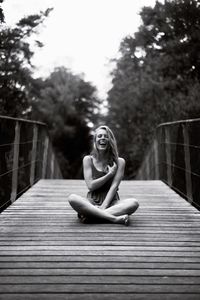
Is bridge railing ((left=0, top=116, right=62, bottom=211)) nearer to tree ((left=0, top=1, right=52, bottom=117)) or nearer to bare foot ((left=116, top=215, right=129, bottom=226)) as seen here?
tree ((left=0, top=1, right=52, bottom=117))

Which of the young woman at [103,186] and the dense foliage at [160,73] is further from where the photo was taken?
the dense foliage at [160,73]

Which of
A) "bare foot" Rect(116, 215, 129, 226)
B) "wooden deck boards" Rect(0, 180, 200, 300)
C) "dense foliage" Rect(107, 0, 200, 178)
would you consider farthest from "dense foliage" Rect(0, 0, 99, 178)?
"bare foot" Rect(116, 215, 129, 226)

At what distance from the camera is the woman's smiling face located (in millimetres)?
4590

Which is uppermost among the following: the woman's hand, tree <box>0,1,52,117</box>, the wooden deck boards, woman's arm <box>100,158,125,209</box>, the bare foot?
tree <box>0,1,52,117</box>

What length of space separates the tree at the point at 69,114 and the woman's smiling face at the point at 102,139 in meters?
27.6

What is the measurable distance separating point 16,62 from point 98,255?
887cm

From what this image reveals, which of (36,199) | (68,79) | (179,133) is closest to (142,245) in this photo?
(36,199)

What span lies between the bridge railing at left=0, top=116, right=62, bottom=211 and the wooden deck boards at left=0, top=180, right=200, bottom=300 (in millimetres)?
670

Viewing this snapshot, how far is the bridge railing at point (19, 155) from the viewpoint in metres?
5.74

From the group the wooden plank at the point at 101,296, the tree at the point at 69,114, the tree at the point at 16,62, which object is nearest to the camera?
the wooden plank at the point at 101,296

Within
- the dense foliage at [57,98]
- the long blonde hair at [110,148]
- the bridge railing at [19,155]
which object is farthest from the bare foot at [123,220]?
the dense foliage at [57,98]

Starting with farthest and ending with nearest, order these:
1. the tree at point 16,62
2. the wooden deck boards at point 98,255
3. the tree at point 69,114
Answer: the tree at point 69,114
the tree at point 16,62
the wooden deck boards at point 98,255

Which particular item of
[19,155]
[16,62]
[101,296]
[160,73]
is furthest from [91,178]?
[160,73]

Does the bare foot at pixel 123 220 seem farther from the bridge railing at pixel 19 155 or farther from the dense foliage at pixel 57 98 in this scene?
the dense foliage at pixel 57 98
